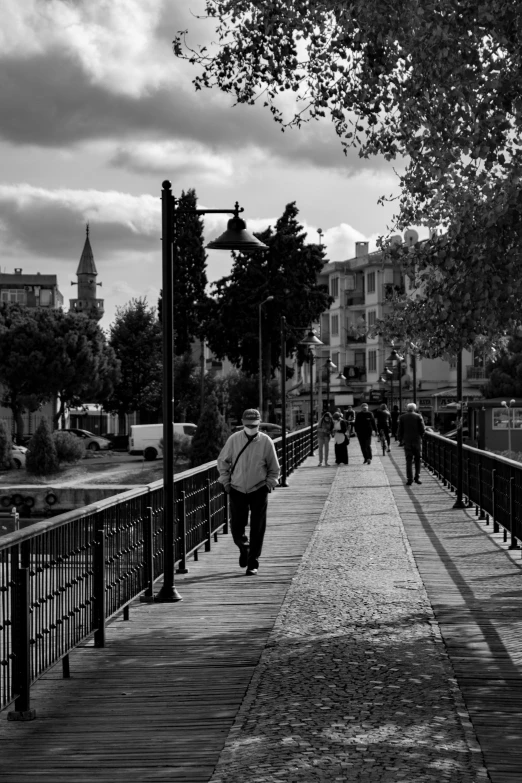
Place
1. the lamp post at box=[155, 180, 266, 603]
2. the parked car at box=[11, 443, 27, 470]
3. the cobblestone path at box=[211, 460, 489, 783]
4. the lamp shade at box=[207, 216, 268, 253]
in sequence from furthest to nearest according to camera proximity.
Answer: the parked car at box=[11, 443, 27, 470] < the lamp shade at box=[207, 216, 268, 253] < the lamp post at box=[155, 180, 266, 603] < the cobblestone path at box=[211, 460, 489, 783]

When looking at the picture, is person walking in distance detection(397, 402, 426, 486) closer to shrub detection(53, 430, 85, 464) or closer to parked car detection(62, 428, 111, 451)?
shrub detection(53, 430, 85, 464)

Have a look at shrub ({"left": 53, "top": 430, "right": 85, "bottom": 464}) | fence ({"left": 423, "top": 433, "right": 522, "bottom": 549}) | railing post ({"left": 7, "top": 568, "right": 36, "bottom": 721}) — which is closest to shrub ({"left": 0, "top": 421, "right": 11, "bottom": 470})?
shrub ({"left": 53, "top": 430, "right": 85, "bottom": 464})

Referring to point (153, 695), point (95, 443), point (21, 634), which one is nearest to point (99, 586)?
point (153, 695)

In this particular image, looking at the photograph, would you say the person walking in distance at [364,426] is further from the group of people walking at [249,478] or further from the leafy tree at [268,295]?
the leafy tree at [268,295]

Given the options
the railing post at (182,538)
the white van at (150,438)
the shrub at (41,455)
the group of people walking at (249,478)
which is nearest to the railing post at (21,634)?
the group of people walking at (249,478)

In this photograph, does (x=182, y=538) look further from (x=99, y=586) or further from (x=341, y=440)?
(x=341, y=440)

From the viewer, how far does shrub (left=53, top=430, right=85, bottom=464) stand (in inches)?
2275

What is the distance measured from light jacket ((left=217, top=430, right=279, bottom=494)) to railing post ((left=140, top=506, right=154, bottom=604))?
1.85 meters

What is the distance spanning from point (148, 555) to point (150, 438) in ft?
197

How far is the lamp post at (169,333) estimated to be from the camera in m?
11.7

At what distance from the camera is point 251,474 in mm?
13398

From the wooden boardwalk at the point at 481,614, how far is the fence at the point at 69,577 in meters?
2.45

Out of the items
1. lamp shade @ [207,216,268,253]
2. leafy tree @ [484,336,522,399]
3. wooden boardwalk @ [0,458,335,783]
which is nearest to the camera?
wooden boardwalk @ [0,458,335,783]

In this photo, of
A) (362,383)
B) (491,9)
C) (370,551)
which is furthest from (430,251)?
(362,383)
